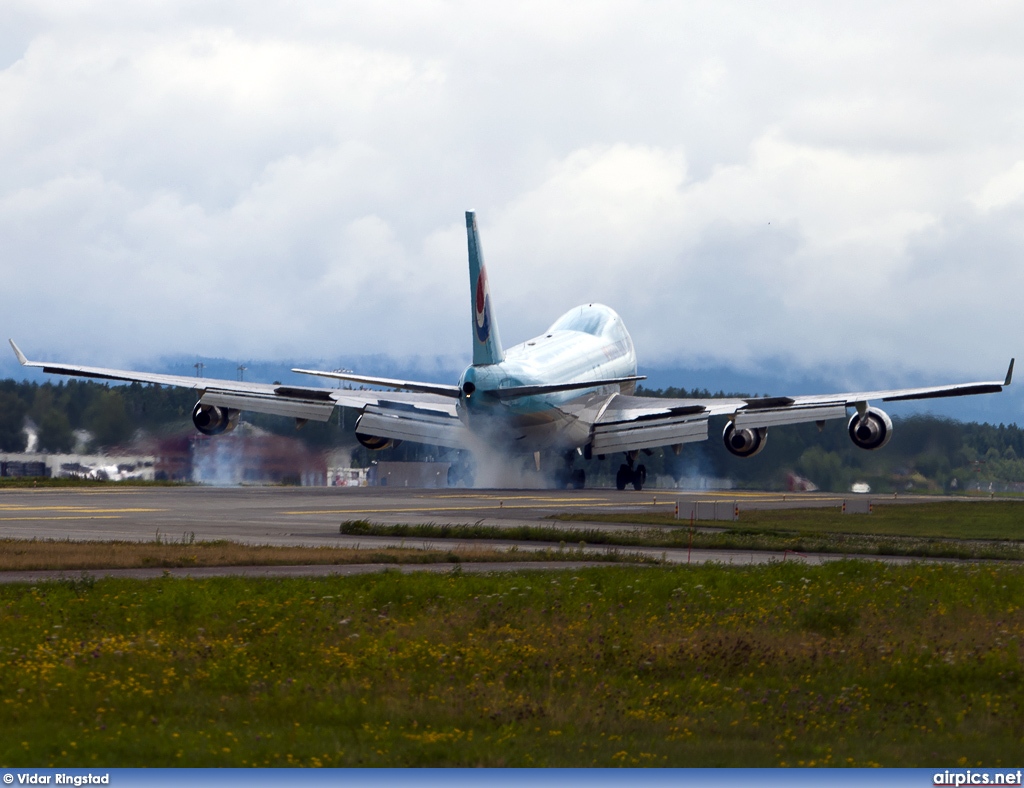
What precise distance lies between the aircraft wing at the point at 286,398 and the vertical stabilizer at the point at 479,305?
257 cm

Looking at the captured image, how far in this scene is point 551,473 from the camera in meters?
76.2

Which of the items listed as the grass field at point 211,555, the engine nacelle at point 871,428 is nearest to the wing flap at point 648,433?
the engine nacelle at point 871,428

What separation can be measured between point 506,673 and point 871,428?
52.0m

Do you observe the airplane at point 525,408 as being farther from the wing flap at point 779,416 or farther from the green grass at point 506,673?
the green grass at point 506,673

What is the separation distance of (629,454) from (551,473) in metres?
4.57

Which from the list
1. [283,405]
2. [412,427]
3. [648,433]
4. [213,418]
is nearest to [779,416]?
[648,433]

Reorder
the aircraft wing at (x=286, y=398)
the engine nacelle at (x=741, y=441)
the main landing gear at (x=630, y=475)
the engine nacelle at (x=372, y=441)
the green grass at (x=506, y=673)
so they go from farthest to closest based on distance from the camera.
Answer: the main landing gear at (x=630, y=475)
the engine nacelle at (x=372, y=441)
the engine nacelle at (x=741, y=441)
the aircraft wing at (x=286, y=398)
the green grass at (x=506, y=673)

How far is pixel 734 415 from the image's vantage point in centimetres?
6781

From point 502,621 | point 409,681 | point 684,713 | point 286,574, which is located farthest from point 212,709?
point 286,574

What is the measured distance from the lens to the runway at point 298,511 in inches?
1405

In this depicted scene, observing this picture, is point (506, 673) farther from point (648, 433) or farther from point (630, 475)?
point (630, 475)

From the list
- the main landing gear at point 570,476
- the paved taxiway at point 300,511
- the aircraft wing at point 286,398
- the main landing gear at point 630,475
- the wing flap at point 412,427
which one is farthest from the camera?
the main landing gear at point 630,475

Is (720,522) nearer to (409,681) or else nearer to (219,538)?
(219,538)

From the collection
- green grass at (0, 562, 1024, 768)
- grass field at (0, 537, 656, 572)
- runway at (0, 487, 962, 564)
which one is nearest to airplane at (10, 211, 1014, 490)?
runway at (0, 487, 962, 564)
